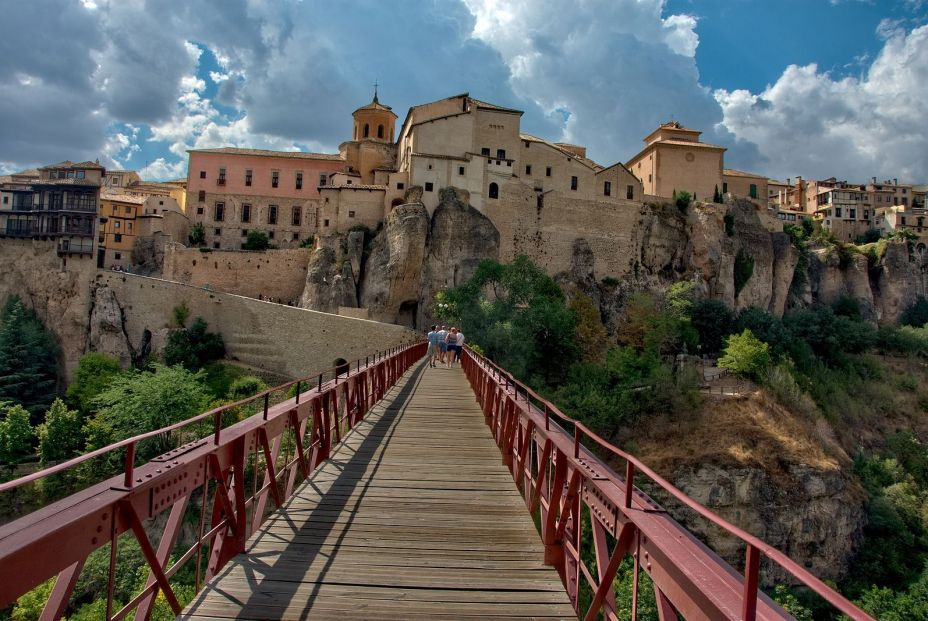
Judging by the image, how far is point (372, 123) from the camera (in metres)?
49.8

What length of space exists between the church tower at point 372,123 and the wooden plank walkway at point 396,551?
45183 millimetres

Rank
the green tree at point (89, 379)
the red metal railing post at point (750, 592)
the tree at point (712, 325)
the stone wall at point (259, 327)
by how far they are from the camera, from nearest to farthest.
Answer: the red metal railing post at point (750, 592), the stone wall at point (259, 327), the green tree at point (89, 379), the tree at point (712, 325)

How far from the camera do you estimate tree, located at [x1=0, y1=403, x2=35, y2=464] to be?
27734 mm

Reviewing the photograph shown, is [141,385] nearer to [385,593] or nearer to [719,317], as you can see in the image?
[385,593]

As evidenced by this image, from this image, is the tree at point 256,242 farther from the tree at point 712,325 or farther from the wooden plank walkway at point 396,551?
the wooden plank walkway at point 396,551

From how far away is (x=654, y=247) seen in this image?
45781 millimetres

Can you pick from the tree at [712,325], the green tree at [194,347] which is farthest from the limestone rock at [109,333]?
the tree at [712,325]

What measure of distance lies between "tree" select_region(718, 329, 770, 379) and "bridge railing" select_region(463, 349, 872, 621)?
32243mm

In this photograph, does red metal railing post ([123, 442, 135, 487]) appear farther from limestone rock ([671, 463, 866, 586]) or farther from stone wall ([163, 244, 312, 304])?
stone wall ([163, 244, 312, 304])

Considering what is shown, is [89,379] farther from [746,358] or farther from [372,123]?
[746,358]

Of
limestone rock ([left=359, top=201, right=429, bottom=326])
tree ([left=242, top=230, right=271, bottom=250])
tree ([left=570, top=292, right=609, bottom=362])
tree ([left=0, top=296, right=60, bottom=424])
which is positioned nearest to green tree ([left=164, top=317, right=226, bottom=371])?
tree ([left=0, top=296, right=60, bottom=424])

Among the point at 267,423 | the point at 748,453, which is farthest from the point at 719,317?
the point at 267,423

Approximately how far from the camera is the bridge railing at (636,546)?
2.36 m

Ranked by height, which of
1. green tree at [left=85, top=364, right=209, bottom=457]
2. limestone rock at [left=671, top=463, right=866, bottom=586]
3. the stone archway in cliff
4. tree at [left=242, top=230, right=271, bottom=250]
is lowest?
limestone rock at [left=671, top=463, right=866, bottom=586]
